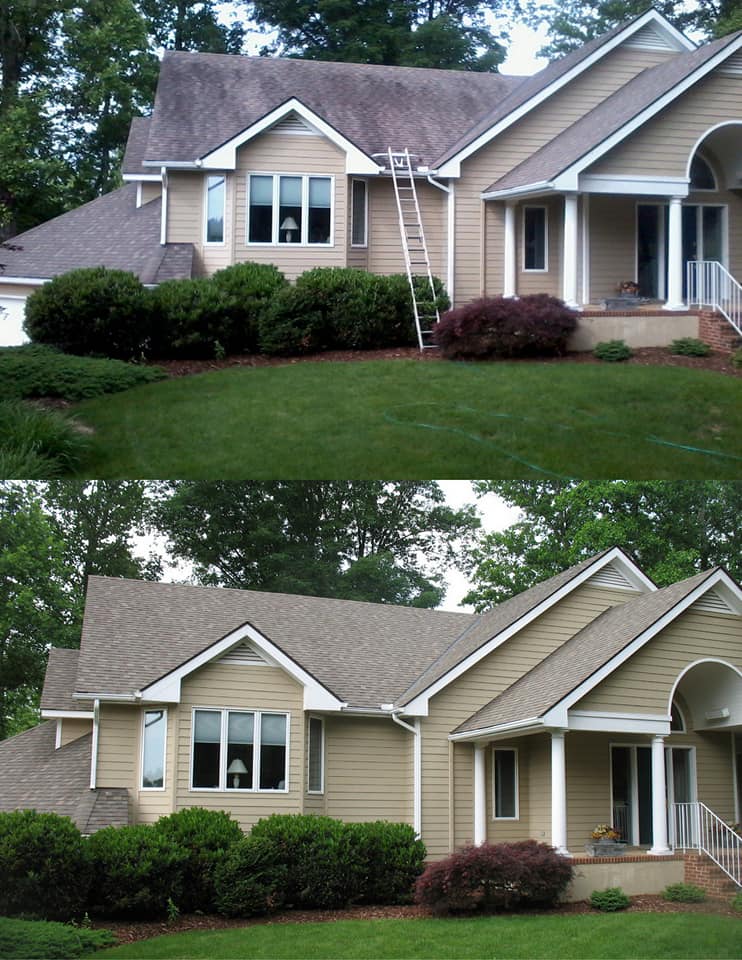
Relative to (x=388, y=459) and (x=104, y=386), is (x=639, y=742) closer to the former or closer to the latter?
(x=388, y=459)

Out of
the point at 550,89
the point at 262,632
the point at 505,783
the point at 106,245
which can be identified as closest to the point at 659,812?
→ the point at 505,783

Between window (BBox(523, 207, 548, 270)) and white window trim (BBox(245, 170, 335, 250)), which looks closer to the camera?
white window trim (BBox(245, 170, 335, 250))

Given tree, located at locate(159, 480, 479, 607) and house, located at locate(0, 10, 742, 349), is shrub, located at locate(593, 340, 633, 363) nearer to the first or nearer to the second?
house, located at locate(0, 10, 742, 349)

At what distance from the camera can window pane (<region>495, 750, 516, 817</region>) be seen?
1820 centimetres

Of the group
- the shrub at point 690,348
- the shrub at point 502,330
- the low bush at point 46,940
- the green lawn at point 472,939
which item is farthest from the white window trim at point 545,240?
the low bush at point 46,940

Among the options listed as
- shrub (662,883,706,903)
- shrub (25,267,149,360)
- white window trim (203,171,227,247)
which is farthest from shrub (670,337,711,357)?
white window trim (203,171,227,247)

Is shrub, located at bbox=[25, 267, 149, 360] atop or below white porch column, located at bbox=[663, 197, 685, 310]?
below

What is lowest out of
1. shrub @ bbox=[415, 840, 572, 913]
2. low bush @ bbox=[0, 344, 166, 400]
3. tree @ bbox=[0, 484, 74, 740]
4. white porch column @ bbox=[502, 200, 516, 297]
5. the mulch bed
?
the mulch bed

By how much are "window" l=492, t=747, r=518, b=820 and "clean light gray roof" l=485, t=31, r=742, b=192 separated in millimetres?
12349

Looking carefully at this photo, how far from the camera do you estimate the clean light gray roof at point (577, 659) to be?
1639 centimetres

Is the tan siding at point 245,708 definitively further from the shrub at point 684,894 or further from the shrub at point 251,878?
the shrub at point 684,894

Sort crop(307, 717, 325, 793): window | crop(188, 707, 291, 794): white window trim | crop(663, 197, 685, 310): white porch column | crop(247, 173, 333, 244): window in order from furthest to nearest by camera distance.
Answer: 1. crop(247, 173, 333, 244): window
2. crop(663, 197, 685, 310): white porch column
3. crop(307, 717, 325, 793): window
4. crop(188, 707, 291, 794): white window trim

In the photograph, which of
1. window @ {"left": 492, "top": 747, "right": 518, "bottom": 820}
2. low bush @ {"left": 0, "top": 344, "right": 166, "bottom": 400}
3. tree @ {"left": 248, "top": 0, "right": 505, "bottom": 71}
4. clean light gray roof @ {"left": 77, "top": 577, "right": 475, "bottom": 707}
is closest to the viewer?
clean light gray roof @ {"left": 77, "top": 577, "right": 475, "bottom": 707}

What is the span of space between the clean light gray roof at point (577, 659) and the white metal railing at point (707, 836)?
2691mm
